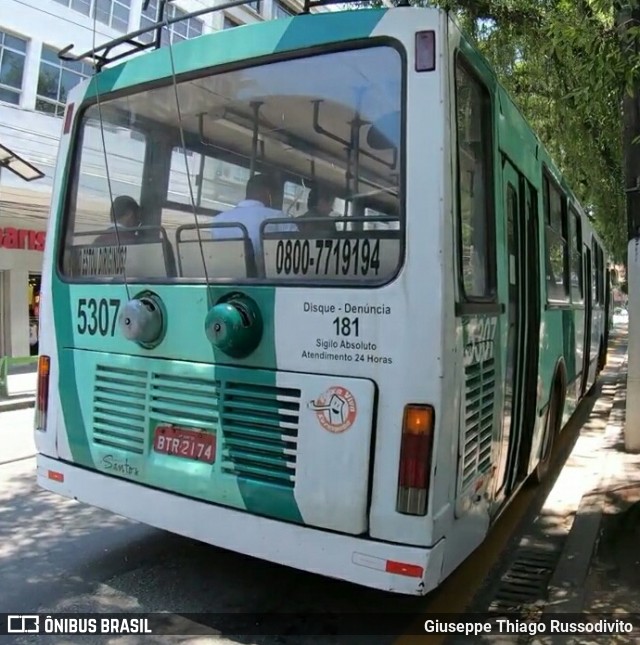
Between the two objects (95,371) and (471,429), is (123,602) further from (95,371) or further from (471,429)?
(471,429)

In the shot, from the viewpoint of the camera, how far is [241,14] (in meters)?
24.1

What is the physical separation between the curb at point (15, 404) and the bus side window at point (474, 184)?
9111mm

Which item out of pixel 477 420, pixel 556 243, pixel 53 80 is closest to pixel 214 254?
pixel 477 420

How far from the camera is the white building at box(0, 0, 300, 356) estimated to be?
51.2 feet

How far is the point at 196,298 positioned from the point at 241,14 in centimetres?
2333

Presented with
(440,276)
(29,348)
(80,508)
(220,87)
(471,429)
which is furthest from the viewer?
(29,348)

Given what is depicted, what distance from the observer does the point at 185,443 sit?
3.55 meters

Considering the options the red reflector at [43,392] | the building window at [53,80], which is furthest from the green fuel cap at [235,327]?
the building window at [53,80]

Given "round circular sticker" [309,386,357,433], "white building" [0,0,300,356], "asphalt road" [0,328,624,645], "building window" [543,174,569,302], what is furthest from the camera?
"white building" [0,0,300,356]

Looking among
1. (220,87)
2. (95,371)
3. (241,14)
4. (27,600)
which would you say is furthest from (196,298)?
(241,14)

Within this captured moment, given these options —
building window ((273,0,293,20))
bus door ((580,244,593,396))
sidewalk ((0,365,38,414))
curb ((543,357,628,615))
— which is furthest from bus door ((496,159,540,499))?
building window ((273,0,293,20))

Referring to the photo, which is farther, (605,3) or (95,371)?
(605,3)

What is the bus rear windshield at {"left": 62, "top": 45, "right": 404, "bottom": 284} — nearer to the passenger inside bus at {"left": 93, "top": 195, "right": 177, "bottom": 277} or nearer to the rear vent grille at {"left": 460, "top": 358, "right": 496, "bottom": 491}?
the passenger inside bus at {"left": 93, "top": 195, "right": 177, "bottom": 277}

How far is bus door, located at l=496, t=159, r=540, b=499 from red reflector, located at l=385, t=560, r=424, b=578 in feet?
4.28
